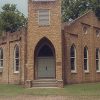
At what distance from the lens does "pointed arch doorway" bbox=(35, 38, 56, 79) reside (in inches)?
1412

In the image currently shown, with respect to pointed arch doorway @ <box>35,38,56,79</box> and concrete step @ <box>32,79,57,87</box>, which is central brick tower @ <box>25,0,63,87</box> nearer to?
concrete step @ <box>32,79,57,87</box>

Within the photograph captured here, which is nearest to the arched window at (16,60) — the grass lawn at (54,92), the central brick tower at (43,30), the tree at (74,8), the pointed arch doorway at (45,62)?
the pointed arch doorway at (45,62)

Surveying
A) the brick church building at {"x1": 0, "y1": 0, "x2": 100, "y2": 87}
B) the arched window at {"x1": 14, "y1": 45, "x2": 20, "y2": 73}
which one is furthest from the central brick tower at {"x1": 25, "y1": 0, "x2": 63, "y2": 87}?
the arched window at {"x1": 14, "y1": 45, "x2": 20, "y2": 73}

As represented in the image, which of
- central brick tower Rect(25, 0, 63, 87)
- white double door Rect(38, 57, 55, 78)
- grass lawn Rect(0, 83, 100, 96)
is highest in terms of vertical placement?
central brick tower Rect(25, 0, 63, 87)

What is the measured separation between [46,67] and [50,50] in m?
1.92

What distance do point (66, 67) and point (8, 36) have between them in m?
8.23

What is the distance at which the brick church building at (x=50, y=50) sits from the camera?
33.4 m

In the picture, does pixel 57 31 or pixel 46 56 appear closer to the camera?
pixel 57 31

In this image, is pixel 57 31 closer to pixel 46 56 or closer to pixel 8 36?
pixel 46 56

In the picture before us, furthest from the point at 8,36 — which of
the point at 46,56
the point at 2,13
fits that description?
the point at 2,13

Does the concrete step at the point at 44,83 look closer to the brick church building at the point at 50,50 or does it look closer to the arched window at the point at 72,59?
the brick church building at the point at 50,50

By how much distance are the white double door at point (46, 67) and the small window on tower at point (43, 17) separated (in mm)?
4423

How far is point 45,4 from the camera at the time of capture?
112 ft

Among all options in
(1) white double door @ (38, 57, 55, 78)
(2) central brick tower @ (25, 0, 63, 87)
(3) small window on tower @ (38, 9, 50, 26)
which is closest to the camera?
(2) central brick tower @ (25, 0, 63, 87)
